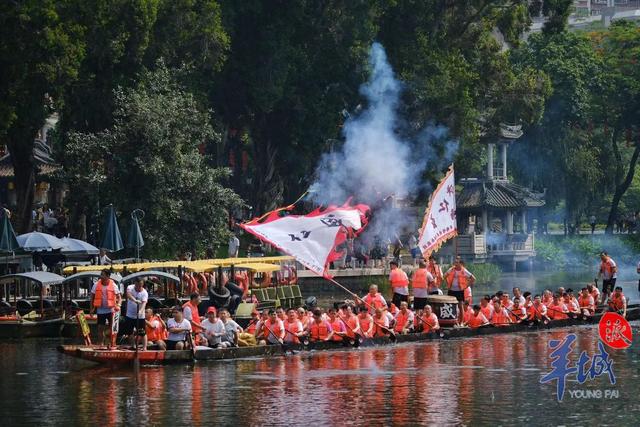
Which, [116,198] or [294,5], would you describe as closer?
[116,198]

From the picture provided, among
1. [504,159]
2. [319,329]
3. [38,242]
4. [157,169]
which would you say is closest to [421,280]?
[319,329]

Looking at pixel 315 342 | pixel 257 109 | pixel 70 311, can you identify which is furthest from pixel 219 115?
pixel 315 342

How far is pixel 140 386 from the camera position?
117 ft

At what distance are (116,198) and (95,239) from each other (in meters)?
4.27

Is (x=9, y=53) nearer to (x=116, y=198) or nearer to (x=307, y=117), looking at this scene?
(x=116, y=198)

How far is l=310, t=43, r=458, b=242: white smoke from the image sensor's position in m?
72.2

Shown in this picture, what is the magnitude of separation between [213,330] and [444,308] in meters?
9.49

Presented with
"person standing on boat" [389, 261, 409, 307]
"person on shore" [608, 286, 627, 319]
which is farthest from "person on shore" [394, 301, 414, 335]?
"person on shore" [608, 286, 627, 319]

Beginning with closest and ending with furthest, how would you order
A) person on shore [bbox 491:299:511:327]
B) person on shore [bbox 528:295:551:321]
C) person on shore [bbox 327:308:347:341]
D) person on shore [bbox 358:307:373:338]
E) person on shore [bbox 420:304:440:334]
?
person on shore [bbox 327:308:347:341] < person on shore [bbox 358:307:373:338] < person on shore [bbox 420:304:440:334] < person on shore [bbox 491:299:511:327] < person on shore [bbox 528:295:551:321]

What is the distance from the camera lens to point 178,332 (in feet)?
130

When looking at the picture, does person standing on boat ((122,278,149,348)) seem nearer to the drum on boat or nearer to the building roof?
the drum on boat

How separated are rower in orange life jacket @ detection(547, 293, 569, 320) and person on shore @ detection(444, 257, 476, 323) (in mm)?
4702

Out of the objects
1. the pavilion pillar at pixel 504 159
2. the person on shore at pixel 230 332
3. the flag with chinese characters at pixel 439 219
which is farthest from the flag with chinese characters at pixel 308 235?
the pavilion pillar at pixel 504 159

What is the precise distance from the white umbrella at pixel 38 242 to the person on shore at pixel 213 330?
47.5 ft
